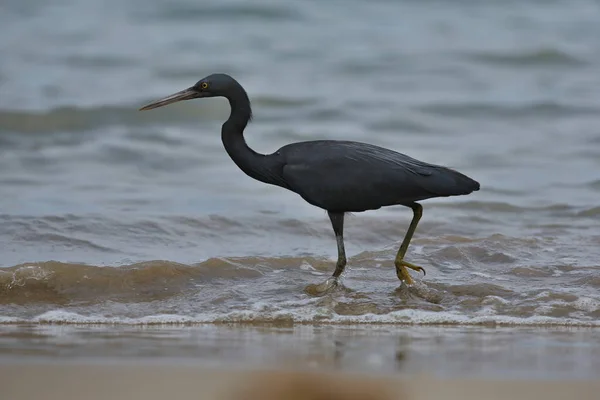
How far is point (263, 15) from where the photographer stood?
17.6m

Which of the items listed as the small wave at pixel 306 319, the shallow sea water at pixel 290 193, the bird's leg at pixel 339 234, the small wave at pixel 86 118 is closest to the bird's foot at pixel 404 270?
the shallow sea water at pixel 290 193

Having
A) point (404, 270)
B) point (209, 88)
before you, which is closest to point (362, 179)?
point (404, 270)

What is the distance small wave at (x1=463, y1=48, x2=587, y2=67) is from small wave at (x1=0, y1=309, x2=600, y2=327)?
1018 centimetres

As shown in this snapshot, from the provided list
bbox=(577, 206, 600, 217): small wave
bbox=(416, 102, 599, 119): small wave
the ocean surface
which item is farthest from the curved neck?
bbox=(416, 102, 599, 119): small wave

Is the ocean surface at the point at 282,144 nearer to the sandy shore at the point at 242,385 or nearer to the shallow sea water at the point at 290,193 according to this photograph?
the shallow sea water at the point at 290,193

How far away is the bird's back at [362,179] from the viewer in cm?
707

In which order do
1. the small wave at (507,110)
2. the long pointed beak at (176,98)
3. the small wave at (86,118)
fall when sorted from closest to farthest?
the long pointed beak at (176,98), the small wave at (86,118), the small wave at (507,110)

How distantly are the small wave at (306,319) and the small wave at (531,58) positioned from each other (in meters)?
10.2

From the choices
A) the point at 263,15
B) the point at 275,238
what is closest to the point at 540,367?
the point at 275,238

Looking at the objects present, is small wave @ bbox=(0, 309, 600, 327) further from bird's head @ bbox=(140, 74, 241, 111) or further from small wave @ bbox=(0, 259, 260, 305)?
bird's head @ bbox=(140, 74, 241, 111)

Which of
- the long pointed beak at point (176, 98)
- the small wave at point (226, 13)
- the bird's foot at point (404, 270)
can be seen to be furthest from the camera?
the small wave at point (226, 13)

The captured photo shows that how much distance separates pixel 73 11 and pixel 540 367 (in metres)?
14.4

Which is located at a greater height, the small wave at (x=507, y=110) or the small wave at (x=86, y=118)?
the small wave at (x=507, y=110)

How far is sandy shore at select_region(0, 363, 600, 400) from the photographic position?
4258 mm
